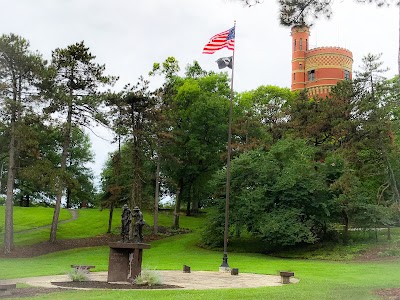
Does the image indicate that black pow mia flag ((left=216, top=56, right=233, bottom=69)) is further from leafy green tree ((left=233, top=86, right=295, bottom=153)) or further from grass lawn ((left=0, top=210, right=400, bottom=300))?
leafy green tree ((left=233, top=86, right=295, bottom=153))

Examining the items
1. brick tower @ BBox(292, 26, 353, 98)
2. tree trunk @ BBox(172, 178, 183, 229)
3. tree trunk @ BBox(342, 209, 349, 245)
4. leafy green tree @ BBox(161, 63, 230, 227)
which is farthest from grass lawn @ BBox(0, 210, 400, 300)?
brick tower @ BBox(292, 26, 353, 98)

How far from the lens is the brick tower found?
6003 cm

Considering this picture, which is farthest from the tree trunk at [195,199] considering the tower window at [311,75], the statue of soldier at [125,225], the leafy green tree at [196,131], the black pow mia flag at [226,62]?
the statue of soldier at [125,225]

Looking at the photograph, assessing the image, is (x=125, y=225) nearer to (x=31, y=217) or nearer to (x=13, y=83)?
(x=13, y=83)

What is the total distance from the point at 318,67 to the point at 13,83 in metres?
43.0

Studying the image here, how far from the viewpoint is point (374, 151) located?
30.5m

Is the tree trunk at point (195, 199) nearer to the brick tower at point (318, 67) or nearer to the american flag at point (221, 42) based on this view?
the brick tower at point (318, 67)

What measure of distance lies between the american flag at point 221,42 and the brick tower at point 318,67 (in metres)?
39.1

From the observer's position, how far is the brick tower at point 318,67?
60.0m

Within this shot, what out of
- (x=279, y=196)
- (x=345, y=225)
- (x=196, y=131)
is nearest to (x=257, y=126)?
(x=196, y=131)

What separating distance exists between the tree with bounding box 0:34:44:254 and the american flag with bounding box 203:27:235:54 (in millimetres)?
11737

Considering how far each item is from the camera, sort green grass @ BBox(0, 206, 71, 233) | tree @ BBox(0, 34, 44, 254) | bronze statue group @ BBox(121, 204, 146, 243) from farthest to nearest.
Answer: green grass @ BBox(0, 206, 71, 233)
tree @ BBox(0, 34, 44, 254)
bronze statue group @ BBox(121, 204, 146, 243)

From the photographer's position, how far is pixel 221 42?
2130cm

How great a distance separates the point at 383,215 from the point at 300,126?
39.5 ft
